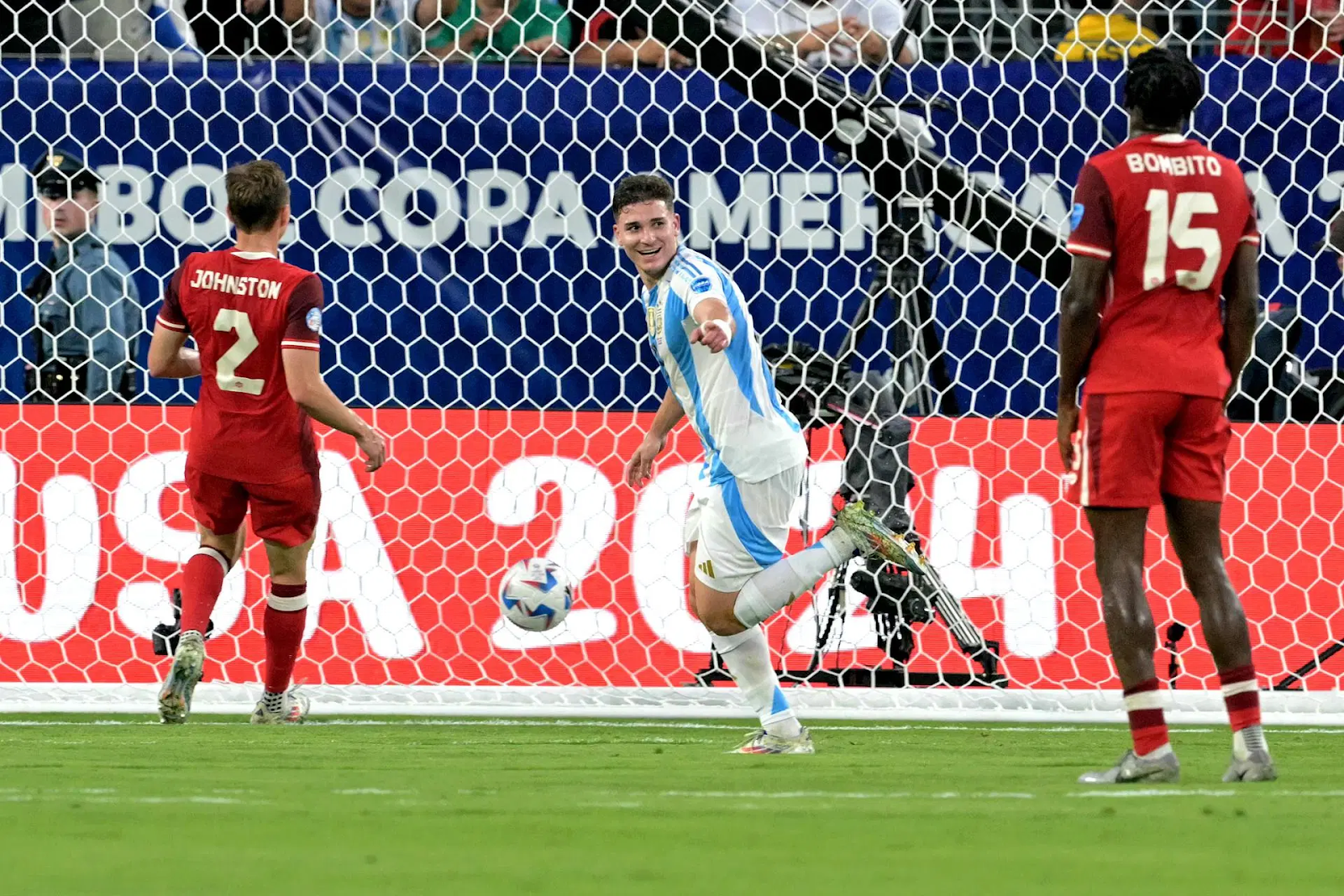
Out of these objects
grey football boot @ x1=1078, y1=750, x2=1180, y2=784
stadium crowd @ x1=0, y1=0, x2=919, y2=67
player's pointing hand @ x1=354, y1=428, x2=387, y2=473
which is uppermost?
stadium crowd @ x1=0, y1=0, x2=919, y2=67

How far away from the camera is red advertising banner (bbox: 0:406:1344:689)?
7059 millimetres

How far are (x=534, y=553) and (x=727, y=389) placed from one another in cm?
194

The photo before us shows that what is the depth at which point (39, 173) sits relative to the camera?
312 inches

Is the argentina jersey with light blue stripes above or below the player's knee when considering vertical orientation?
above

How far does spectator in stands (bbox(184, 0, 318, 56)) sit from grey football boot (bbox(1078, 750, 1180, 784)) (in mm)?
4853

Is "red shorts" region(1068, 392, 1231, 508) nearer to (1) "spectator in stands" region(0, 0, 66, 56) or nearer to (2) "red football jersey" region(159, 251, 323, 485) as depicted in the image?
(2) "red football jersey" region(159, 251, 323, 485)

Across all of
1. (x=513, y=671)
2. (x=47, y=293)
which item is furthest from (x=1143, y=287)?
(x=47, y=293)

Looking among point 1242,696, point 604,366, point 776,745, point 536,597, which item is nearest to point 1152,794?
point 1242,696

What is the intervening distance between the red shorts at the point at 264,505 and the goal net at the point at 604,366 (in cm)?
87

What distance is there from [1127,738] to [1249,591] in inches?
46.0

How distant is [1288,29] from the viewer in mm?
7938

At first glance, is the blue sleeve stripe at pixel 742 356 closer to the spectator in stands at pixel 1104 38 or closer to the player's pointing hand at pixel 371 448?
the player's pointing hand at pixel 371 448

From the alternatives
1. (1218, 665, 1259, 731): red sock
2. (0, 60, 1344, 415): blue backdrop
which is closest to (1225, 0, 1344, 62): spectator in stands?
(0, 60, 1344, 415): blue backdrop

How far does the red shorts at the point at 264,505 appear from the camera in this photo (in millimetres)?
6199
